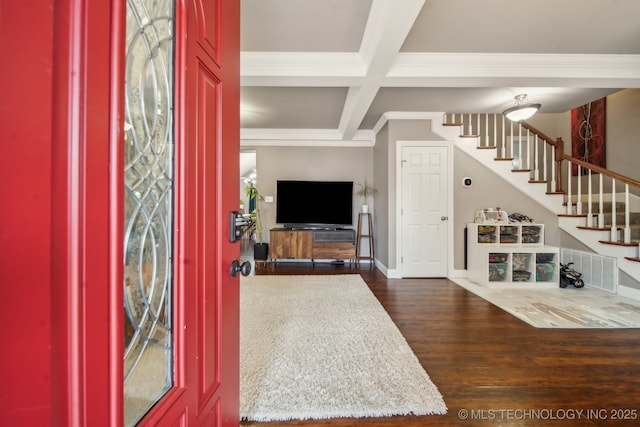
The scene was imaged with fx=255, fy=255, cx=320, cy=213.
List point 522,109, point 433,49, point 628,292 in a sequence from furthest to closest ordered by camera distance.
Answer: point 522,109 < point 628,292 < point 433,49

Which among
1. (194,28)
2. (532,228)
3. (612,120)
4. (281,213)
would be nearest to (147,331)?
(194,28)

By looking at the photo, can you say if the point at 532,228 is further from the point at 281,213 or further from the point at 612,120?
the point at 281,213

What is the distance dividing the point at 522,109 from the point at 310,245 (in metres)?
3.66

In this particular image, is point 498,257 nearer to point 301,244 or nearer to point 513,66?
point 513,66

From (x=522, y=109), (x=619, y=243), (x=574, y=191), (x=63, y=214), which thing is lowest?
(x=619, y=243)

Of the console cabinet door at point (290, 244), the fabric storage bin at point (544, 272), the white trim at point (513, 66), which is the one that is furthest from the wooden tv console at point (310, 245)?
the white trim at point (513, 66)

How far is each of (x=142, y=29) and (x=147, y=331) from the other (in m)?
0.65

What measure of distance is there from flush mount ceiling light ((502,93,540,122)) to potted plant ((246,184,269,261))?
13.7 ft

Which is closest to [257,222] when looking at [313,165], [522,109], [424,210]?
[313,165]

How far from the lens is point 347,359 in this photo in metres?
1.75

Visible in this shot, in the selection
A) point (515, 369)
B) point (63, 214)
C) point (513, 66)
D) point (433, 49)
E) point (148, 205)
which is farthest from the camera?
point (513, 66)

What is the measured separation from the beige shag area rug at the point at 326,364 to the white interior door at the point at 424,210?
155 centimetres

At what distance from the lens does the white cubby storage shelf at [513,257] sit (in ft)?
11.4

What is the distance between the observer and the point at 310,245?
4.61 metres
